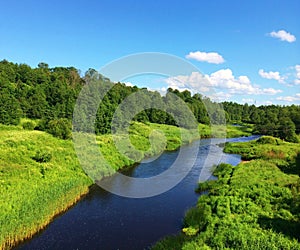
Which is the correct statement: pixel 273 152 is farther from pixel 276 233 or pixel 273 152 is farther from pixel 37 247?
pixel 37 247

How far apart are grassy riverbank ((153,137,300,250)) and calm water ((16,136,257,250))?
5.92 feet

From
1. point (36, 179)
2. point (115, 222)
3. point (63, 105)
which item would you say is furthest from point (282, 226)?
point (63, 105)

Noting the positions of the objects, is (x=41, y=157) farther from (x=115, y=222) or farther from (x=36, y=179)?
(x=115, y=222)

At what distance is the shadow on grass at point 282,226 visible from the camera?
16759mm

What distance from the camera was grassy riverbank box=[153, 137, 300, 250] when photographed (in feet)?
52.2

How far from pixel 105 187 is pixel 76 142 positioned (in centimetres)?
1272

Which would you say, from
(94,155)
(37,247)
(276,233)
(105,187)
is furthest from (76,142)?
(276,233)

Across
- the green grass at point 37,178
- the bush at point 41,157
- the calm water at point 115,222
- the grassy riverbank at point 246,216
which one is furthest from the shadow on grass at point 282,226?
the bush at point 41,157

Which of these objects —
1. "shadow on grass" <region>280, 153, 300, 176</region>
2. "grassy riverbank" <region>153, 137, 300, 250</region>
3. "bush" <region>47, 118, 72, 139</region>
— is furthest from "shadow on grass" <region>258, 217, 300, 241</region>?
"bush" <region>47, 118, 72, 139</region>

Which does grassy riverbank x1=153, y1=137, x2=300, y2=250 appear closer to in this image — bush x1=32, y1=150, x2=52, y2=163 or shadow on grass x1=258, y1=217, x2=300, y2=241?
shadow on grass x1=258, y1=217, x2=300, y2=241

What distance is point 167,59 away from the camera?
99.0 ft

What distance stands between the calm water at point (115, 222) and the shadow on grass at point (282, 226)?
654 cm

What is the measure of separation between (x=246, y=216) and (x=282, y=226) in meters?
2.34

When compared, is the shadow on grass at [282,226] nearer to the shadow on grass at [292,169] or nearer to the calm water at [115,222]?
the calm water at [115,222]
